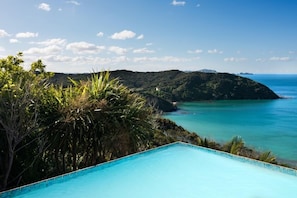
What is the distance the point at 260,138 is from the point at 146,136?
2458cm

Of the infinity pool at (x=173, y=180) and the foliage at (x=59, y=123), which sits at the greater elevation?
the foliage at (x=59, y=123)

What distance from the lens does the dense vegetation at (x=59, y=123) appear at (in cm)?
385

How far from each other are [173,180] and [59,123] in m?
1.82

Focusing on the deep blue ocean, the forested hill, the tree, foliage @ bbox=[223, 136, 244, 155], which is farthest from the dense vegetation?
the forested hill

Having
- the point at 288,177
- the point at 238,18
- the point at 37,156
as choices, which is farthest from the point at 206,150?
the point at 238,18

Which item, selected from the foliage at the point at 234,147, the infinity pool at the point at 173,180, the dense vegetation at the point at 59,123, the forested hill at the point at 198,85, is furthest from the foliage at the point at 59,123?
the forested hill at the point at 198,85

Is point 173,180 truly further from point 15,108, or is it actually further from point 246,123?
point 246,123

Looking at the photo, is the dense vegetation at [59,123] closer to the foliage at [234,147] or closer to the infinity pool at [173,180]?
the infinity pool at [173,180]

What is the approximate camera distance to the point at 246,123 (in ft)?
122

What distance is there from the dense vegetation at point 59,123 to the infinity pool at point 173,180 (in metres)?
0.45

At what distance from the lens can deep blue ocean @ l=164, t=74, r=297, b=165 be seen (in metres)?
→ 24.2

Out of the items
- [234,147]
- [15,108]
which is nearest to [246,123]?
[234,147]

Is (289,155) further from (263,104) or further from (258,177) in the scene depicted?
(263,104)

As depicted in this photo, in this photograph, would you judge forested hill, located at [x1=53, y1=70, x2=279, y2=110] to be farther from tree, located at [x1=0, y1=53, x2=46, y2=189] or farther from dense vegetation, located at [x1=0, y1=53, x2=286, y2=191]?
tree, located at [x1=0, y1=53, x2=46, y2=189]
